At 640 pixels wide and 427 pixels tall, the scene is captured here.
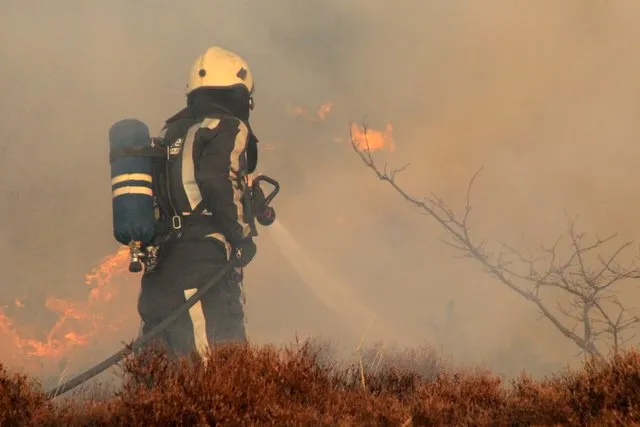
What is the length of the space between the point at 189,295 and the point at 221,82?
2182 millimetres

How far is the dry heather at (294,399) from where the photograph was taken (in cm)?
284

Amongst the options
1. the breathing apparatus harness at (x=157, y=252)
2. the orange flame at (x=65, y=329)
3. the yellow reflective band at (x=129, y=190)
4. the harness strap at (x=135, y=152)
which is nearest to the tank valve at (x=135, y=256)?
the breathing apparatus harness at (x=157, y=252)

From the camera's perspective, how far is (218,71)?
5773mm

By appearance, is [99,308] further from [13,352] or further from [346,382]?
[346,382]

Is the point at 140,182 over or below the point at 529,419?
over

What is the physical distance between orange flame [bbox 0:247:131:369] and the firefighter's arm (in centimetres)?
2584

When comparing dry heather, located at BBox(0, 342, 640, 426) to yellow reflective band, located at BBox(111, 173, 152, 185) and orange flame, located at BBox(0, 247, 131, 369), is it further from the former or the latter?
orange flame, located at BBox(0, 247, 131, 369)

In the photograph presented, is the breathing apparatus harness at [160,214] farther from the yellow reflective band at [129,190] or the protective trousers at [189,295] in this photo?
the yellow reflective band at [129,190]

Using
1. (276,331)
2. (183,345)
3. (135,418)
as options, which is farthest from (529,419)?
(276,331)

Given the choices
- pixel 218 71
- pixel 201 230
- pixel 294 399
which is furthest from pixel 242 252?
pixel 294 399

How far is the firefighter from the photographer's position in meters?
5.18

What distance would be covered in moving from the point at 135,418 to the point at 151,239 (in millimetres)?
2651

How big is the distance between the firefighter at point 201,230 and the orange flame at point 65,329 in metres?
25.5

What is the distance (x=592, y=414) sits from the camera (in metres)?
2.85
